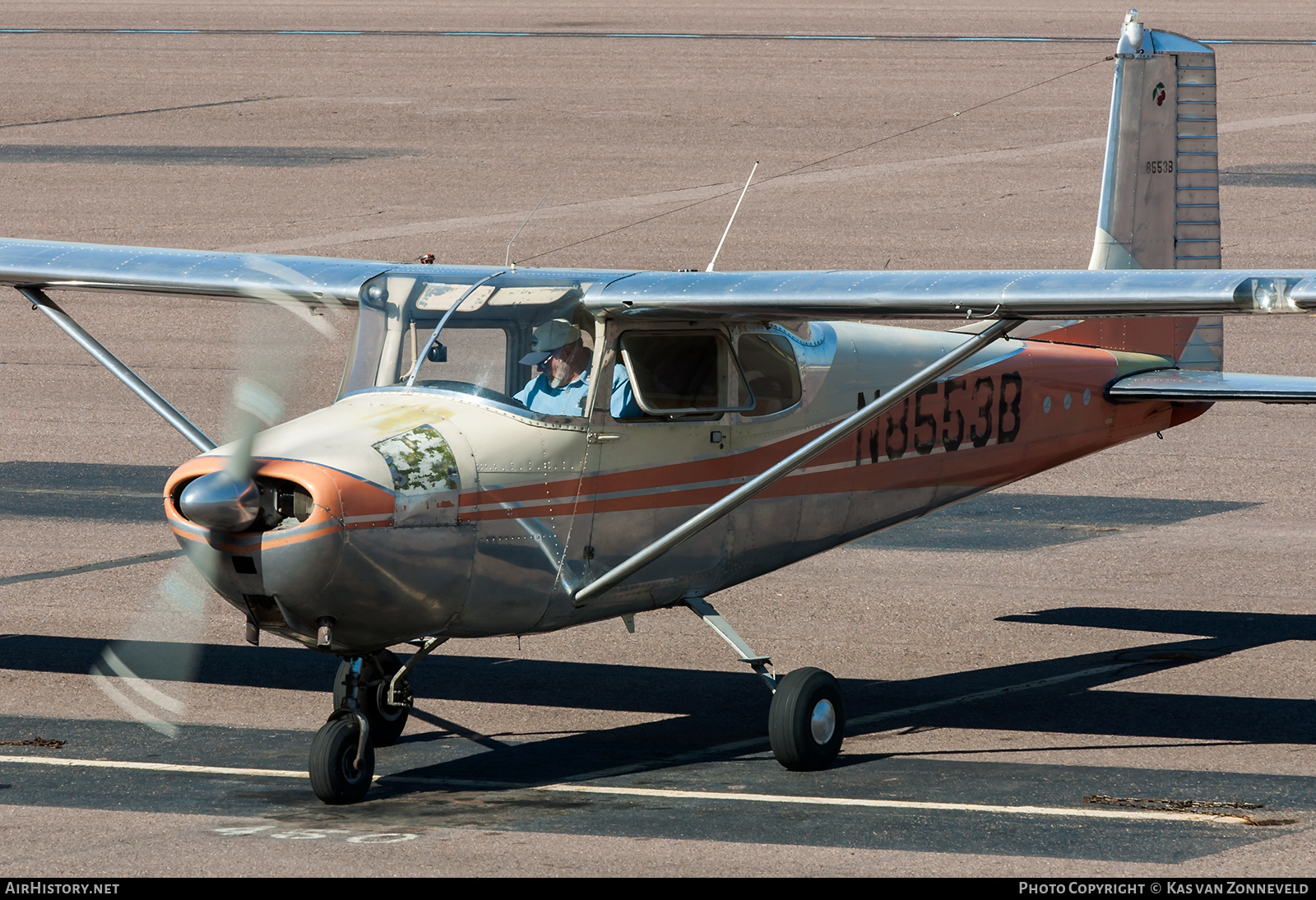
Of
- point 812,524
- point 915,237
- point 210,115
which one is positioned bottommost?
point 812,524

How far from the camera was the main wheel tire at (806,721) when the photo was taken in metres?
9.78

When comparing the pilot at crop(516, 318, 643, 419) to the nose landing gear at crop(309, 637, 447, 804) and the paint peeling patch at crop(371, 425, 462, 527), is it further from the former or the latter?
the nose landing gear at crop(309, 637, 447, 804)

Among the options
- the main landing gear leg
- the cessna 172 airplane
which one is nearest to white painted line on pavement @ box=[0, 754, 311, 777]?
the cessna 172 airplane

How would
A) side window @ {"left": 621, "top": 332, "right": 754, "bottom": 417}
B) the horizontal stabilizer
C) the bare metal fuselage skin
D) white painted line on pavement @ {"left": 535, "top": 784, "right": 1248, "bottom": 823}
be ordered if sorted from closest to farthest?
the bare metal fuselage skin → white painted line on pavement @ {"left": 535, "top": 784, "right": 1248, "bottom": 823} → side window @ {"left": 621, "top": 332, "right": 754, "bottom": 417} → the horizontal stabilizer

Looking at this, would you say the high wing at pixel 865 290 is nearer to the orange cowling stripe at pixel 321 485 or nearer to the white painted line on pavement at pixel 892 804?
the orange cowling stripe at pixel 321 485

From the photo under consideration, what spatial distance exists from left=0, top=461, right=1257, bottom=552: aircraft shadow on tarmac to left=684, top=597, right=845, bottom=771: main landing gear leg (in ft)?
16.5

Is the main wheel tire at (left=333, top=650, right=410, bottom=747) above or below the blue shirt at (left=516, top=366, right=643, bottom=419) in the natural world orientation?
below

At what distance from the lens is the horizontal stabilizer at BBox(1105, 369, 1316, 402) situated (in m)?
11.7

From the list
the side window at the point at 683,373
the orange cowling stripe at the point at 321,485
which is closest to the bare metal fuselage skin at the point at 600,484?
the orange cowling stripe at the point at 321,485

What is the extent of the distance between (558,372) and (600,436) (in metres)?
0.41

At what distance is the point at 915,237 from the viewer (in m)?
27.8

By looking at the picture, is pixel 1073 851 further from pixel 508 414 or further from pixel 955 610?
pixel 955 610

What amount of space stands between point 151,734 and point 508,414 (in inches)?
118

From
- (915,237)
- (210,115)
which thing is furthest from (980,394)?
(210,115)
